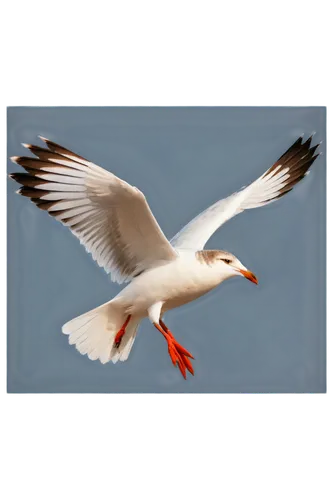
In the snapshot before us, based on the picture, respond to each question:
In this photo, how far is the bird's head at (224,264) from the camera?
4.26m

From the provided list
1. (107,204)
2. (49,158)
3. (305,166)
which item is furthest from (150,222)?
(305,166)

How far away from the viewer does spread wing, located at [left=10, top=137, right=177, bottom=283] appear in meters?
3.94

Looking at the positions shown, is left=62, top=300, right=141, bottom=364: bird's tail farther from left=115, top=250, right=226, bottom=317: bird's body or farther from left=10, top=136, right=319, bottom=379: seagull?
left=115, top=250, right=226, bottom=317: bird's body

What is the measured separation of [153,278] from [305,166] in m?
1.27

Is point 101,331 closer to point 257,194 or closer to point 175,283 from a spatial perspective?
point 175,283

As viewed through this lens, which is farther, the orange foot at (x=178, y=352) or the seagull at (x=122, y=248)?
the orange foot at (x=178, y=352)

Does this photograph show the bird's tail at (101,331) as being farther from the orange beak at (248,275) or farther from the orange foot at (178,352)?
the orange beak at (248,275)

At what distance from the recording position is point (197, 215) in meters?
4.92

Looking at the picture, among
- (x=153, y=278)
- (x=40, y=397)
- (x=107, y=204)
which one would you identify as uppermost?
(x=107, y=204)

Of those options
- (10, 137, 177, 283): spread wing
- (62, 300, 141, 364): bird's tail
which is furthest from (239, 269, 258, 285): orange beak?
(62, 300, 141, 364): bird's tail

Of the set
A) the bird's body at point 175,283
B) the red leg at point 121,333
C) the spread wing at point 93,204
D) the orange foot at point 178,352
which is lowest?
the orange foot at point 178,352

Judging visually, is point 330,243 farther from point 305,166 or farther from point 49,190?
point 49,190


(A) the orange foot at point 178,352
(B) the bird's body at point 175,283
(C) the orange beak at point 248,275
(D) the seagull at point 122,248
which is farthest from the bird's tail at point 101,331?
(C) the orange beak at point 248,275

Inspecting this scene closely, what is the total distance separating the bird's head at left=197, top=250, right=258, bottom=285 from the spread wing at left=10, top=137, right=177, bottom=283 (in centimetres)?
14
